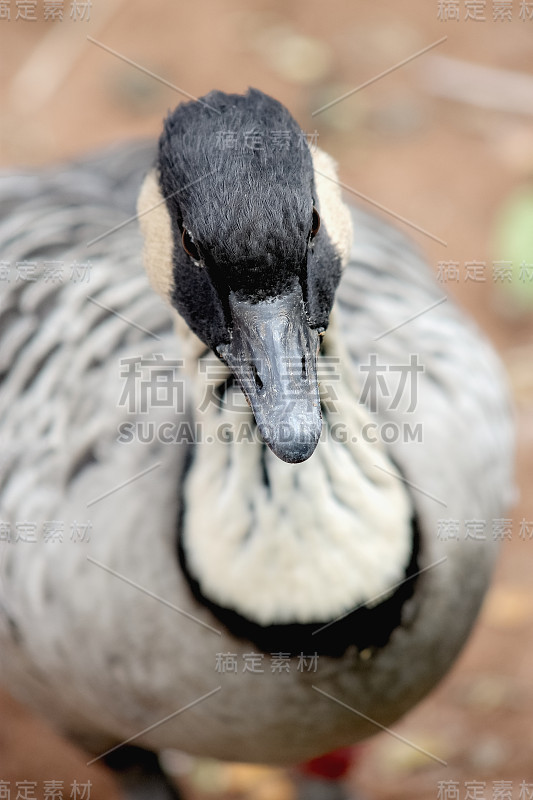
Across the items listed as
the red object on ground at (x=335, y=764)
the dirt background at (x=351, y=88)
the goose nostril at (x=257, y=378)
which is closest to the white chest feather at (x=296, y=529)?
the goose nostril at (x=257, y=378)

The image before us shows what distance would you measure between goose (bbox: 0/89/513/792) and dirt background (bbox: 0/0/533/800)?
1916 mm

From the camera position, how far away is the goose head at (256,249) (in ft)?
6.20

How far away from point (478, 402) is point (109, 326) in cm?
104

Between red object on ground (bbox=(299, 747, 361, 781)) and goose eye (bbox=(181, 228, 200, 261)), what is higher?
goose eye (bbox=(181, 228, 200, 261))

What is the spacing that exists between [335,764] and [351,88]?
12.9 ft

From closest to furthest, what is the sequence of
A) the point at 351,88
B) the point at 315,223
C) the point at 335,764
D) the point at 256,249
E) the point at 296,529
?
the point at 256,249
the point at 315,223
the point at 296,529
the point at 335,764
the point at 351,88

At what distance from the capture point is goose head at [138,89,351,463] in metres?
1.89

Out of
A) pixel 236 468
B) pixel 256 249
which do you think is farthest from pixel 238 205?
pixel 236 468

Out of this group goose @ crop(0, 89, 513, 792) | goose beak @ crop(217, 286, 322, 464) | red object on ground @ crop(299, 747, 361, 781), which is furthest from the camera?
red object on ground @ crop(299, 747, 361, 781)

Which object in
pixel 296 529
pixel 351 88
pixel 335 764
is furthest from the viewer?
pixel 351 88

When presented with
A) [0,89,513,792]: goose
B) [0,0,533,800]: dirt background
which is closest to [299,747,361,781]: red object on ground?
[0,89,513,792]: goose

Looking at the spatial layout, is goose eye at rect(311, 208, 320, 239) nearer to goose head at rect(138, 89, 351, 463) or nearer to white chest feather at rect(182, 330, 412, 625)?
goose head at rect(138, 89, 351, 463)

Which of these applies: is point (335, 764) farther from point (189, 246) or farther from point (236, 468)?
point (189, 246)

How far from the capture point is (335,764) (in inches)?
140
